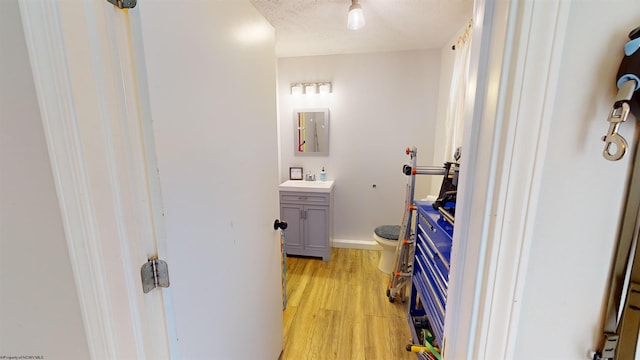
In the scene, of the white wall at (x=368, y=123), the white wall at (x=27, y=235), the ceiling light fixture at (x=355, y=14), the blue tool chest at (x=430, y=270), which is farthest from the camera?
the white wall at (x=368, y=123)

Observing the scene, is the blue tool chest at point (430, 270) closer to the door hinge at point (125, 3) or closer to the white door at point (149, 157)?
the white door at point (149, 157)

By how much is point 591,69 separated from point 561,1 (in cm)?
13

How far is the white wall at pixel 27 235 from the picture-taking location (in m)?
0.51

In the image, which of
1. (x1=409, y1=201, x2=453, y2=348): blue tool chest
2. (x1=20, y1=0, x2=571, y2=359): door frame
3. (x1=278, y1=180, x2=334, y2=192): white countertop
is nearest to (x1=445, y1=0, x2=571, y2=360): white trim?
(x1=20, y1=0, x2=571, y2=359): door frame

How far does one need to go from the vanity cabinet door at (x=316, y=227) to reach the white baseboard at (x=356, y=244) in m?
0.40

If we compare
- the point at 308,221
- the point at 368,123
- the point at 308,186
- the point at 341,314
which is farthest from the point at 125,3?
the point at 368,123

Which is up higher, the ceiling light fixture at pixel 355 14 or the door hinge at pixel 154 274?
the ceiling light fixture at pixel 355 14

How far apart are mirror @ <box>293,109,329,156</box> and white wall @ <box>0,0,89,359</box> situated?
2537mm

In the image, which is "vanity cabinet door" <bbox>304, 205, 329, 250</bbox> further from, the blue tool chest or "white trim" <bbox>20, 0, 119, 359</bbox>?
"white trim" <bbox>20, 0, 119, 359</bbox>

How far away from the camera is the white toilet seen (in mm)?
2418

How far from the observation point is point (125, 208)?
0.56 meters

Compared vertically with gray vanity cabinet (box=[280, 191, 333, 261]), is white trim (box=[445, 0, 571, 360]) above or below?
above

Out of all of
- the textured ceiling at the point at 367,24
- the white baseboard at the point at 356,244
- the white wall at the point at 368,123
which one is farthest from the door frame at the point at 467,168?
the white baseboard at the point at 356,244

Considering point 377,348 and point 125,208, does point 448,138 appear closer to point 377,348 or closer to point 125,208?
point 377,348
